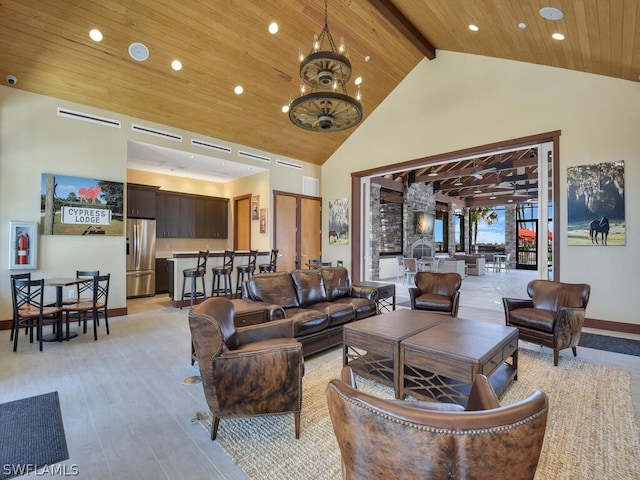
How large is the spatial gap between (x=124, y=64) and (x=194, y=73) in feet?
3.45

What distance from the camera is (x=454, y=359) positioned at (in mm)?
2326

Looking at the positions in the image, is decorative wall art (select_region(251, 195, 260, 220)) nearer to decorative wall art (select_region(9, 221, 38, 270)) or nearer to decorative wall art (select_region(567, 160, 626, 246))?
decorative wall art (select_region(9, 221, 38, 270))

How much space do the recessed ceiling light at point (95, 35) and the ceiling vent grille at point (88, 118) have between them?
1.42 metres

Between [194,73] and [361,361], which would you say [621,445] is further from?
[194,73]

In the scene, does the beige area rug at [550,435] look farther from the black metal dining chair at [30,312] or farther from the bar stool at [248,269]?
the bar stool at [248,269]

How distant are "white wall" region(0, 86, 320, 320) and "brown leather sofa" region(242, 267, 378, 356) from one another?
11.1ft

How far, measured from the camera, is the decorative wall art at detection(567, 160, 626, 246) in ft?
15.6

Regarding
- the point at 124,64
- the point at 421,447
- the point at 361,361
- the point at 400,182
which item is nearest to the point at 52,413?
the point at 361,361

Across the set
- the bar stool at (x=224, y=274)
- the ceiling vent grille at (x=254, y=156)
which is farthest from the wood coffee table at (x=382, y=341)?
the ceiling vent grille at (x=254, y=156)

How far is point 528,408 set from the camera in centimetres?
90

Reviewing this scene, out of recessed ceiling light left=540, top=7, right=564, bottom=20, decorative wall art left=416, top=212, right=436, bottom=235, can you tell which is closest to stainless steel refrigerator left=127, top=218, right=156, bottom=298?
recessed ceiling light left=540, top=7, right=564, bottom=20

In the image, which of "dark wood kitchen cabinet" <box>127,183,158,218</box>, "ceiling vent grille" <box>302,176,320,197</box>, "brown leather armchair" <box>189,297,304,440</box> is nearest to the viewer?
"brown leather armchair" <box>189,297,304,440</box>

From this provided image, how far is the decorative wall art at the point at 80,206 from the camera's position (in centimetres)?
504

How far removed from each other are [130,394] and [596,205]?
22.2 feet
